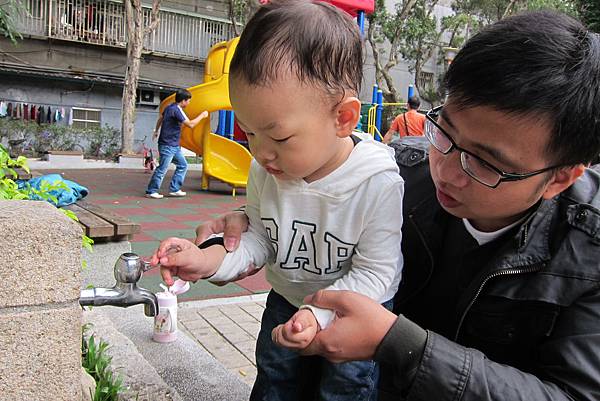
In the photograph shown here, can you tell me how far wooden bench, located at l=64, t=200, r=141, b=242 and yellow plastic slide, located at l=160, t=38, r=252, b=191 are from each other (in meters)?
5.11

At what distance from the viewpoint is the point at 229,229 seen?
1579 mm

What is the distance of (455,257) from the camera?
144cm

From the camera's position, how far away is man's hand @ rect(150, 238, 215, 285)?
1383mm

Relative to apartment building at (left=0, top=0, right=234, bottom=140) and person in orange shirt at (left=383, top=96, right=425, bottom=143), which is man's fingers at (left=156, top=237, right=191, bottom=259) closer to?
person in orange shirt at (left=383, top=96, right=425, bottom=143)

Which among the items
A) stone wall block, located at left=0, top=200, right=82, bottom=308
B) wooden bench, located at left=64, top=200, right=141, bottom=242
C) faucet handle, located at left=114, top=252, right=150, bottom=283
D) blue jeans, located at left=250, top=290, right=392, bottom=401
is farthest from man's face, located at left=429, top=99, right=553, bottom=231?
wooden bench, located at left=64, top=200, right=141, bottom=242

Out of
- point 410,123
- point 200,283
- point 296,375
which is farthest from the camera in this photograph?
point 410,123

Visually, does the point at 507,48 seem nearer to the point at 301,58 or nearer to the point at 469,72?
the point at 469,72

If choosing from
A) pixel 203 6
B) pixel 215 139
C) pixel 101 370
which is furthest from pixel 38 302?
pixel 203 6

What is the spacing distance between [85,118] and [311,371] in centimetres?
1777

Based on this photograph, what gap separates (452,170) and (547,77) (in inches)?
10.1

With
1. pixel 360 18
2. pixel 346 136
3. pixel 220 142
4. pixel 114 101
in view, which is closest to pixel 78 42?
pixel 114 101

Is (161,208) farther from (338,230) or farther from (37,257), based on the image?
(338,230)

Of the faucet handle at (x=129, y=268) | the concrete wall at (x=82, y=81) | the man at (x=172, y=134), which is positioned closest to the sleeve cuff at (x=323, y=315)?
the faucet handle at (x=129, y=268)

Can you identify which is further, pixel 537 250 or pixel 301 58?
pixel 301 58
